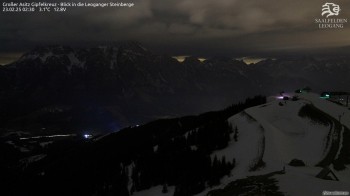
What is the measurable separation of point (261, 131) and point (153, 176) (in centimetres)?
3482

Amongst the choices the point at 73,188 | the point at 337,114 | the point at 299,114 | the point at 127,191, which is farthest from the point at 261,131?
the point at 73,188

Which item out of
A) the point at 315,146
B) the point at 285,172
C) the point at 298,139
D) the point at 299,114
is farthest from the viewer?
the point at 299,114

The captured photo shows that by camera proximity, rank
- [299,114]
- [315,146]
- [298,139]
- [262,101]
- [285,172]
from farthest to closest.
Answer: [262,101] → [299,114] → [298,139] → [315,146] → [285,172]

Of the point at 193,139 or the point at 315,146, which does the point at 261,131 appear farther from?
the point at 193,139

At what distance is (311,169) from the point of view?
294 feet

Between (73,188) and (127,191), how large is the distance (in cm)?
6727

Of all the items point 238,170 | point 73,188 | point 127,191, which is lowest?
point 73,188

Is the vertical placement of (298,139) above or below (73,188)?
above

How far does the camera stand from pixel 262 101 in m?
182

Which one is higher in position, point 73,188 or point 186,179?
point 186,179

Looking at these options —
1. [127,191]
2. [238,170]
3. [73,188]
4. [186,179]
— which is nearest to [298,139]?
[238,170]

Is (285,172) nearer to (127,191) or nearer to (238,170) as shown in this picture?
(238,170)

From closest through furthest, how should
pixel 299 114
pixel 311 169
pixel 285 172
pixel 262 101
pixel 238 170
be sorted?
1. pixel 285 172
2. pixel 311 169
3. pixel 238 170
4. pixel 299 114
5. pixel 262 101

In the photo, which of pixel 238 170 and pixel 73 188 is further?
pixel 73 188
